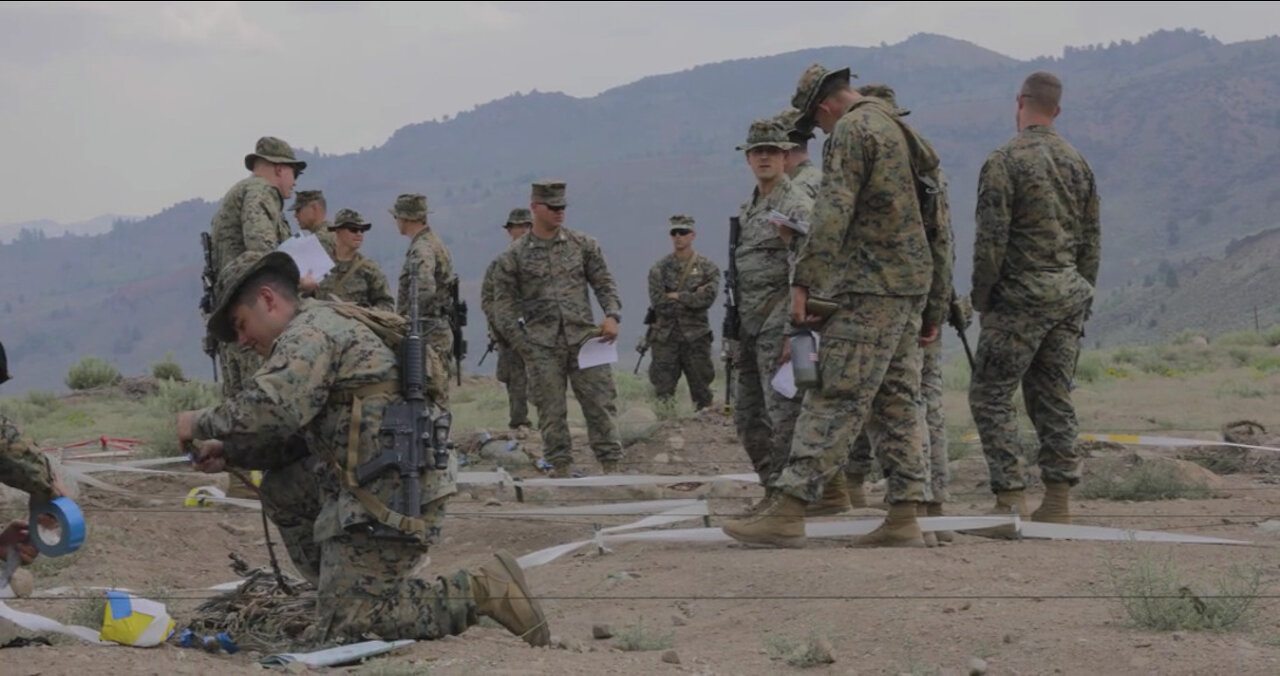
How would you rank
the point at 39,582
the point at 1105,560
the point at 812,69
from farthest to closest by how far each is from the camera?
the point at 39,582, the point at 812,69, the point at 1105,560

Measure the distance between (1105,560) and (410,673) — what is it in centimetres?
339

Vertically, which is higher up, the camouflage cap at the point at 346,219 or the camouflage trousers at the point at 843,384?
the camouflage cap at the point at 346,219

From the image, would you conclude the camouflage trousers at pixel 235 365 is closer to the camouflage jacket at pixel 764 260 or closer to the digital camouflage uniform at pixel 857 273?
the camouflage jacket at pixel 764 260

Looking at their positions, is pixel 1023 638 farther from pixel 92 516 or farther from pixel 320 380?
pixel 92 516

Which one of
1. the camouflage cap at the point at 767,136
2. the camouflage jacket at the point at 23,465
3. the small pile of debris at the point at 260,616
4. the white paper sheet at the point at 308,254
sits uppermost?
the camouflage cap at the point at 767,136

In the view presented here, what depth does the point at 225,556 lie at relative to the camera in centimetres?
1091

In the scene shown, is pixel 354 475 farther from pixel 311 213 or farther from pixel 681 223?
pixel 681 223

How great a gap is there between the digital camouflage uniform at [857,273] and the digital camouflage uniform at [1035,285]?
106 cm

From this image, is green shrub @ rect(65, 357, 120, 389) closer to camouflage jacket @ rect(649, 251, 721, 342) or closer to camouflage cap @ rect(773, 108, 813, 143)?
camouflage jacket @ rect(649, 251, 721, 342)

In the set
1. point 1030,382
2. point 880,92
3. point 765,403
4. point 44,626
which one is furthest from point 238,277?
point 1030,382

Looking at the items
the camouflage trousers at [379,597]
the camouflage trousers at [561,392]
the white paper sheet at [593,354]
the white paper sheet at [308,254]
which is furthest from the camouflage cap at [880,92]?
the camouflage trousers at [379,597]

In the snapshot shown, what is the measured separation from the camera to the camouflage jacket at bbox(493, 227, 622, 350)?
501 inches

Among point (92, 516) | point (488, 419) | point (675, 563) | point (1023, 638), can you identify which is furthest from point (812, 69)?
point (488, 419)

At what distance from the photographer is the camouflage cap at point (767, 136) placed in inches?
392
